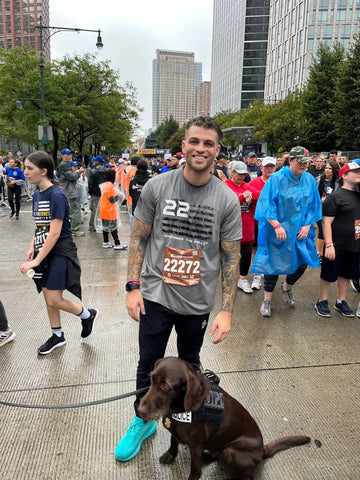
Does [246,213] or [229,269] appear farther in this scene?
[246,213]

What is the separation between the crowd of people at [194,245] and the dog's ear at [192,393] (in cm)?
26

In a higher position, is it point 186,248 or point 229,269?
point 186,248

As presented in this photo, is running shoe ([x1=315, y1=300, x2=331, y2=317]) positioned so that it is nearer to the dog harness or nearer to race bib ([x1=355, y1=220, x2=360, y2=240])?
race bib ([x1=355, y1=220, x2=360, y2=240])

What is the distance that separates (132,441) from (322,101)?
33.2m

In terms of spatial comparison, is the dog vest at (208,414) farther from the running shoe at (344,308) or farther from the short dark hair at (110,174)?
the short dark hair at (110,174)

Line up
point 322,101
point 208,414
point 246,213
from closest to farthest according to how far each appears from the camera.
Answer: point 208,414 < point 246,213 < point 322,101

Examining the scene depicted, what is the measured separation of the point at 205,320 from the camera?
2.26 m

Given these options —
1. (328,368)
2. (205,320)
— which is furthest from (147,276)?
(328,368)

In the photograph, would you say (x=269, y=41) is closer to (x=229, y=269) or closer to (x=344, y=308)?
(x=344, y=308)

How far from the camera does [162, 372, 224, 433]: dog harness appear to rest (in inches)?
71.0

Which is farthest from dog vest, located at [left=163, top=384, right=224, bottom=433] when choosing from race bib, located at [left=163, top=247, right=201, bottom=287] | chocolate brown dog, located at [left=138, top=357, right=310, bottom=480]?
race bib, located at [left=163, top=247, right=201, bottom=287]

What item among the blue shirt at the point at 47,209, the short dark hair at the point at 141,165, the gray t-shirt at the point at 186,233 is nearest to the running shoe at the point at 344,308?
the gray t-shirt at the point at 186,233

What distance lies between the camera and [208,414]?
1.82 m

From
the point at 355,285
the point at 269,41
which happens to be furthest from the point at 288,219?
the point at 269,41
